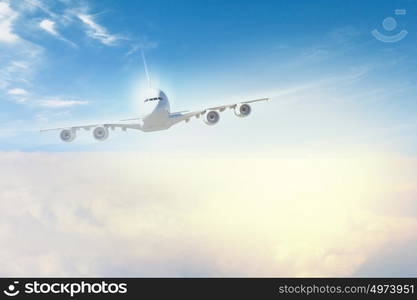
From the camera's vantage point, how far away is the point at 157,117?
11875cm

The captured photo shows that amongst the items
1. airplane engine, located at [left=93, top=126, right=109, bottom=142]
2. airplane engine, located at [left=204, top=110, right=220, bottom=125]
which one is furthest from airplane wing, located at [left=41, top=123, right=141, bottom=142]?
airplane engine, located at [left=204, top=110, right=220, bottom=125]

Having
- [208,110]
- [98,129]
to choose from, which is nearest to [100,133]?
[98,129]

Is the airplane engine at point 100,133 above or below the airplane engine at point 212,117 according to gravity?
below

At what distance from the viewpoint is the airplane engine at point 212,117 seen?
11962 cm

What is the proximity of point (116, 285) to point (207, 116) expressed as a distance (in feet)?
190

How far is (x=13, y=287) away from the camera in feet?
223

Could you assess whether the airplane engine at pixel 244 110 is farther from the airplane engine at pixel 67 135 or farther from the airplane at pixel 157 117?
the airplane engine at pixel 67 135

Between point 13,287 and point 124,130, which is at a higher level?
point 124,130

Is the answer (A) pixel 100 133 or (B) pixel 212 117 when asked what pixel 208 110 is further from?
(A) pixel 100 133

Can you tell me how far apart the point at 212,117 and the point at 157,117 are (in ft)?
37.4

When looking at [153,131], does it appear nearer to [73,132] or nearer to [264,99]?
[73,132]

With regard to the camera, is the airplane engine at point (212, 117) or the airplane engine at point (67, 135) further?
the airplane engine at point (67, 135)

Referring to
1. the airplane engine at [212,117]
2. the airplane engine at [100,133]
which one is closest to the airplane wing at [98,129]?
the airplane engine at [100,133]

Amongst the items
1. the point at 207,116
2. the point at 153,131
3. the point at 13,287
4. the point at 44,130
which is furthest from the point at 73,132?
the point at 13,287
